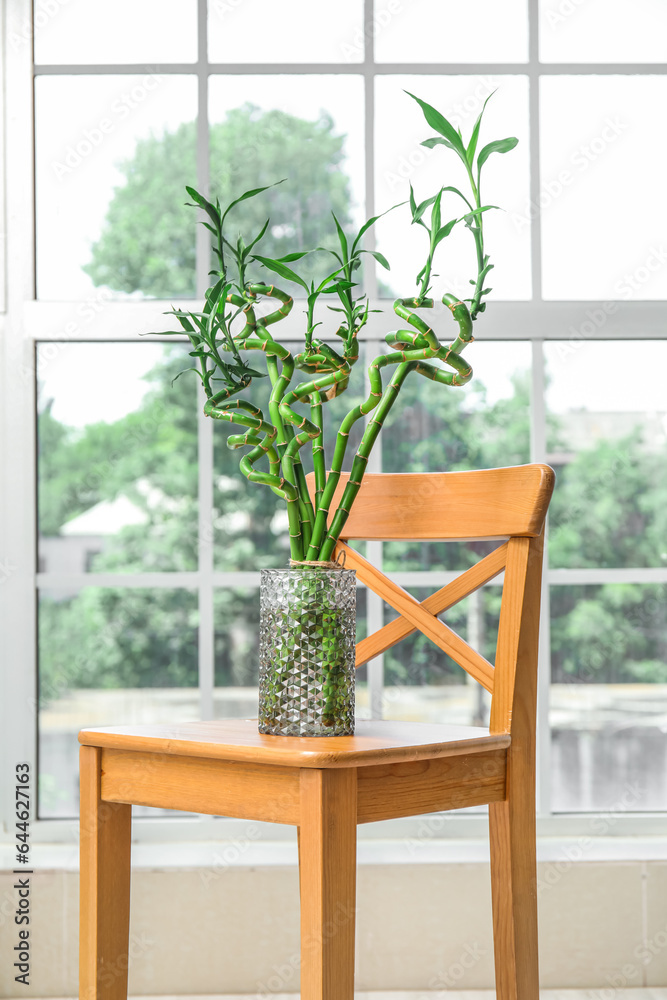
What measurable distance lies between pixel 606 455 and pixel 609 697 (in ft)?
1.59

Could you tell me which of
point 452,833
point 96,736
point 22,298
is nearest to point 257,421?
point 96,736

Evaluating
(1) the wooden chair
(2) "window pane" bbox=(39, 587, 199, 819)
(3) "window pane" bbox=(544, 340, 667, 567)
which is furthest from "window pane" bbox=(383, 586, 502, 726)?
(1) the wooden chair

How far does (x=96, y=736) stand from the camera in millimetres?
1122

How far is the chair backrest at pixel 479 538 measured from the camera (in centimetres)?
121

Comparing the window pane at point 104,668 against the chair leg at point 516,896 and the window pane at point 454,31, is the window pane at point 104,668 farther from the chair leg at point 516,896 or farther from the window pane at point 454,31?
the window pane at point 454,31

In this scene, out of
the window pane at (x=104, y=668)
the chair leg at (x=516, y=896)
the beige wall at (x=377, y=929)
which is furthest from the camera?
the window pane at (x=104, y=668)

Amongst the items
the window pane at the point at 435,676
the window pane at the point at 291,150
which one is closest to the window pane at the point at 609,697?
the window pane at the point at 435,676

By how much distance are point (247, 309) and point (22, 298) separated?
0.94 m

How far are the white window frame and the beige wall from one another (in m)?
0.10

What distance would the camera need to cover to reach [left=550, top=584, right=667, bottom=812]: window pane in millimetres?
1922

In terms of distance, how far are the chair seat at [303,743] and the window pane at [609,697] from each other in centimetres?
75

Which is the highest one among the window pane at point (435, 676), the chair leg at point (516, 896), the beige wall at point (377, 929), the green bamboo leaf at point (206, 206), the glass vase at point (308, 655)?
the green bamboo leaf at point (206, 206)

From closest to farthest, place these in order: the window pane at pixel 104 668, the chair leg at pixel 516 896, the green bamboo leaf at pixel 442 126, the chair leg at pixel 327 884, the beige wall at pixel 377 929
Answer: the chair leg at pixel 327 884, the green bamboo leaf at pixel 442 126, the chair leg at pixel 516 896, the beige wall at pixel 377 929, the window pane at pixel 104 668

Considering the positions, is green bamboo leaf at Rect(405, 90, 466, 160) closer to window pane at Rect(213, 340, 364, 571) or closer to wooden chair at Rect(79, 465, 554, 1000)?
wooden chair at Rect(79, 465, 554, 1000)
